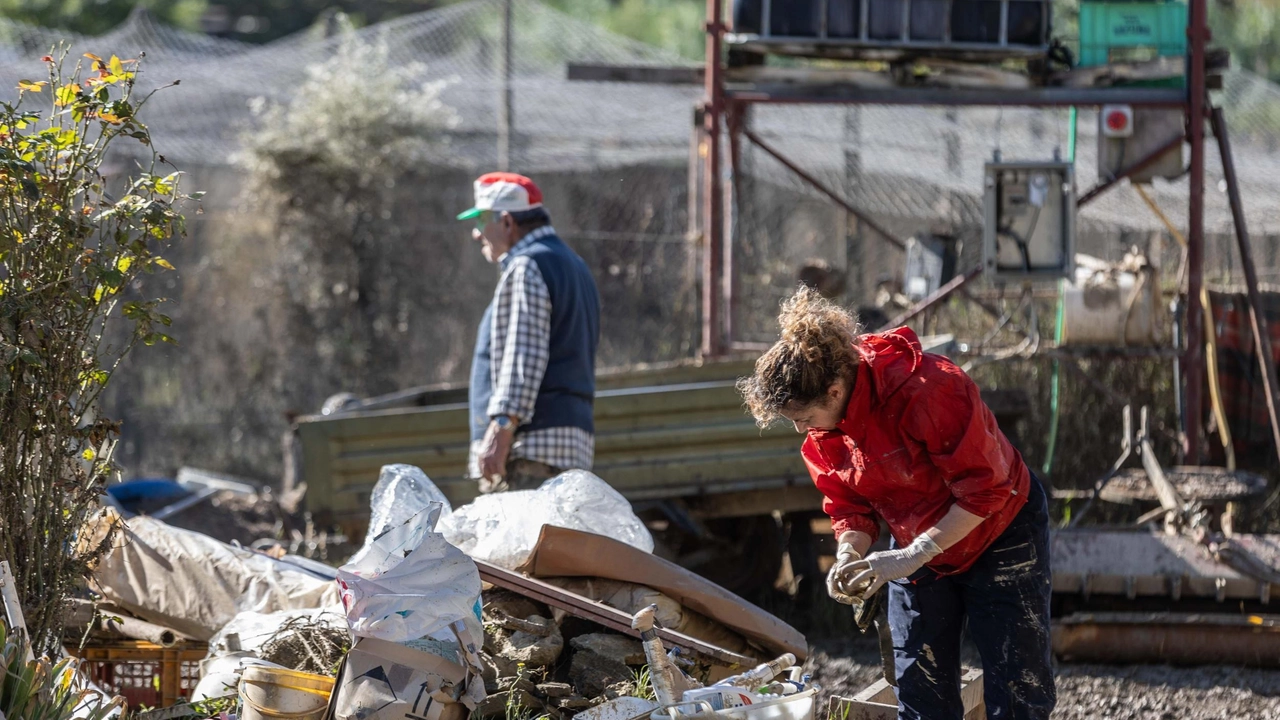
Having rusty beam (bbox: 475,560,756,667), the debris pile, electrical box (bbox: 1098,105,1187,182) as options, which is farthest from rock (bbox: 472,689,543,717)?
electrical box (bbox: 1098,105,1187,182)

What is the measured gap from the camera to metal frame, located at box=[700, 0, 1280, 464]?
24.1 feet

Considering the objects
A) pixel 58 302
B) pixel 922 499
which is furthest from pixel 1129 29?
pixel 58 302

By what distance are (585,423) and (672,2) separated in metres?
25.4

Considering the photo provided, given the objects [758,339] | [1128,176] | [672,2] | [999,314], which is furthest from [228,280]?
[672,2]

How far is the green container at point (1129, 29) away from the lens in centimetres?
762

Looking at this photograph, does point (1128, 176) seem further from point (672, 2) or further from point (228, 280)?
point (672, 2)

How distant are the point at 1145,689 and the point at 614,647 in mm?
2368

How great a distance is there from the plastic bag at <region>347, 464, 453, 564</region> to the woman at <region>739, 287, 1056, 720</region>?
155cm

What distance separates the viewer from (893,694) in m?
4.00

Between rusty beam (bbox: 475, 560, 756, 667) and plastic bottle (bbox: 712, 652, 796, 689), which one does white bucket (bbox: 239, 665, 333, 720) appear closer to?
rusty beam (bbox: 475, 560, 756, 667)

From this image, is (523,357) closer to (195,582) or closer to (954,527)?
(195,582)

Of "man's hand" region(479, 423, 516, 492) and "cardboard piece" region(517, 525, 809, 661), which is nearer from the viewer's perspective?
"cardboard piece" region(517, 525, 809, 661)

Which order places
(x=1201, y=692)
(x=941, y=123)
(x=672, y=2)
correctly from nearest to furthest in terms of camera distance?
1. (x=1201, y=692)
2. (x=941, y=123)
3. (x=672, y=2)

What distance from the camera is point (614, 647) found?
13.3ft
